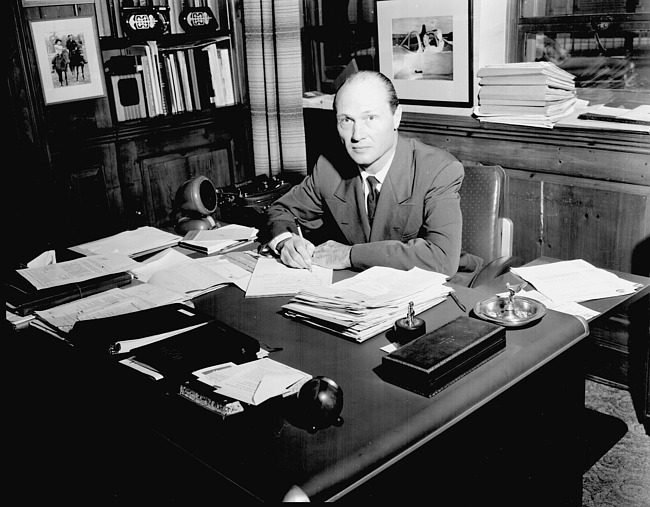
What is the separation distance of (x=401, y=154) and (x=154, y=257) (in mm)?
916

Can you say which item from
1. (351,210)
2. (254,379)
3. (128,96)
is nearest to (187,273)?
(351,210)

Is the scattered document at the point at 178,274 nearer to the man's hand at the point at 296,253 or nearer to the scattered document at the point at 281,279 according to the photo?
the scattered document at the point at 281,279

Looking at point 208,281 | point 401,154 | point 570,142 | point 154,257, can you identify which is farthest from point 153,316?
point 570,142

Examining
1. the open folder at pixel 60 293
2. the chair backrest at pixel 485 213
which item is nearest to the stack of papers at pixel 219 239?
the open folder at pixel 60 293

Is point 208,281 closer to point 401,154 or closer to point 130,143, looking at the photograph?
point 401,154

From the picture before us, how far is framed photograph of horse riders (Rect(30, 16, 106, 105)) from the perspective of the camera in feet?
10.8

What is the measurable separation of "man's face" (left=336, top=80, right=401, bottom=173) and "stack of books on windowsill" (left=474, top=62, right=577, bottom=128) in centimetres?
79

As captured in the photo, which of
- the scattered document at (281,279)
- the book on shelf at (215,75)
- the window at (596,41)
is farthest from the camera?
the book on shelf at (215,75)

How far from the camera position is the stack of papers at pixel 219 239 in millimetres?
2375

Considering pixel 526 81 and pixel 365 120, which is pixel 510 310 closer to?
pixel 365 120

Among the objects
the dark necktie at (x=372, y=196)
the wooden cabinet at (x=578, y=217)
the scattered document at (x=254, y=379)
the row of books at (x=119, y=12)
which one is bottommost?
the wooden cabinet at (x=578, y=217)

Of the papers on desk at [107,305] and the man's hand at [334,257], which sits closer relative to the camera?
the papers on desk at [107,305]

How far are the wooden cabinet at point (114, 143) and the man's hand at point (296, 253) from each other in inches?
42.8

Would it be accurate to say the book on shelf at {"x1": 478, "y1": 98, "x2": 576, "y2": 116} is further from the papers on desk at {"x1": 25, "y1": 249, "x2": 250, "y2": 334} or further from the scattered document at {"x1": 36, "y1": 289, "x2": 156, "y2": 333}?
the scattered document at {"x1": 36, "y1": 289, "x2": 156, "y2": 333}
